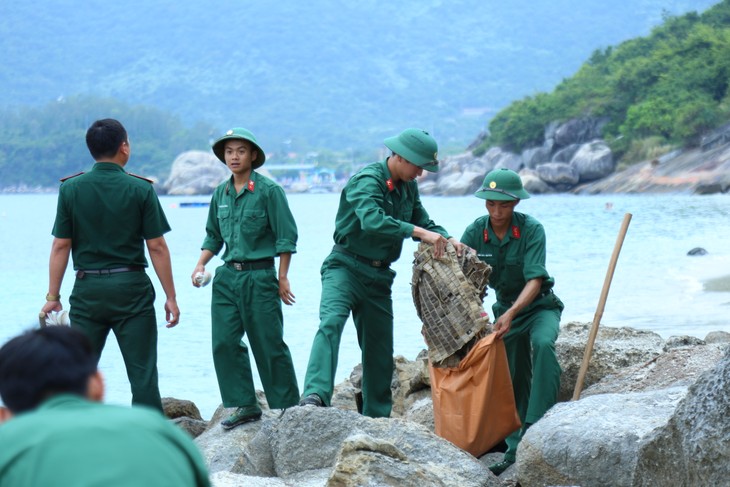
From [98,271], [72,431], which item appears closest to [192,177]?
[98,271]

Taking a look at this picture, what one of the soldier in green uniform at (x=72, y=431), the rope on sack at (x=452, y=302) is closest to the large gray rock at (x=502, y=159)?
the rope on sack at (x=452, y=302)

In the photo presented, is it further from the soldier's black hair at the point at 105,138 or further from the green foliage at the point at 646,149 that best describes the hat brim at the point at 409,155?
the green foliage at the point at 646,149

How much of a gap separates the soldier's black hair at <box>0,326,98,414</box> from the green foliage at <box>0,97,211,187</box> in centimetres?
12726

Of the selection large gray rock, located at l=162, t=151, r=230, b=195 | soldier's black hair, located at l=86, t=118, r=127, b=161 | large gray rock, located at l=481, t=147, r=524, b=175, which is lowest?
large gray rock, located at l=162, t=151, r=230, b=195

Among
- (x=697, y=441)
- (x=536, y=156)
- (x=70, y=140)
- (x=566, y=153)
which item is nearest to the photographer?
(x=697, y=441)

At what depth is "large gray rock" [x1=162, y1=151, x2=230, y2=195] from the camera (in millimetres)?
117812

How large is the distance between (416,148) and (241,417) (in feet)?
5.77

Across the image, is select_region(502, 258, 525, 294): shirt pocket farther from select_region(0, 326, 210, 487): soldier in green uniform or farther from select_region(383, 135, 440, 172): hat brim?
select_region(0, 326, 210, 487): soldier in green uniform

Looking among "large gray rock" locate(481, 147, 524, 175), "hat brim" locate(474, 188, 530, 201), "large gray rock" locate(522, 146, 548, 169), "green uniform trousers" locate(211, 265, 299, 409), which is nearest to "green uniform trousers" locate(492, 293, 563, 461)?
"hat brim" locate(474, 188, 530, 201)

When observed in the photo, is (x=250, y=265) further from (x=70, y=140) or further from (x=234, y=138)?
(x=70, y=140)

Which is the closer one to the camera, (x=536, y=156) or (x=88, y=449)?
(x=88, y=449)

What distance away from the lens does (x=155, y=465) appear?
2.01 meters

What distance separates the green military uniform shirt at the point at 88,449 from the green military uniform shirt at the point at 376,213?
4.24 m

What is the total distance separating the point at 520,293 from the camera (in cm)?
655
